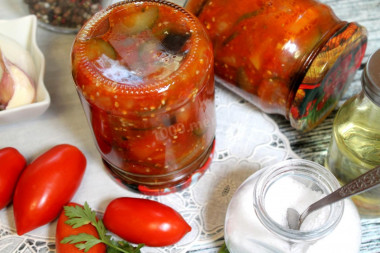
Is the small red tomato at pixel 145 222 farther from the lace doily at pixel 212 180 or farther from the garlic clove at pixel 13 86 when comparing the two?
the garlic clove at pixel 13 86

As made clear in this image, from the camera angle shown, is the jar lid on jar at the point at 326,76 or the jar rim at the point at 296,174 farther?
the jar lid on jar at the point at 326,76

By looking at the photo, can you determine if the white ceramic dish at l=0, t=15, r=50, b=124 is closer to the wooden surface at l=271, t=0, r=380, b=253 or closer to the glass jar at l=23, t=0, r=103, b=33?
the glass jar at l=23, t=0, r=103, b=33

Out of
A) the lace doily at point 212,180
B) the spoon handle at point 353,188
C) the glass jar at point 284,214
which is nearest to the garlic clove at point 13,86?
the lace doily at point 212,180

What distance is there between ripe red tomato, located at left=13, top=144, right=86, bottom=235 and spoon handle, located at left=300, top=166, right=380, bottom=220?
0.43m

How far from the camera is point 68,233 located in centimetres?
82

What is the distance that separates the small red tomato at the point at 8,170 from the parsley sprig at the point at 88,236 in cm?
13

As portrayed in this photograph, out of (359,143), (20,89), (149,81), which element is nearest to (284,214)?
(359,143)

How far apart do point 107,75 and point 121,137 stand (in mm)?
116

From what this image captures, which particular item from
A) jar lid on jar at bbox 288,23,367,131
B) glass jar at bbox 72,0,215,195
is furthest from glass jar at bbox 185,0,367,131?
glass jar at bbox 72,0,215,195

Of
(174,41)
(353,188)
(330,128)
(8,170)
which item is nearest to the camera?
(353,188)

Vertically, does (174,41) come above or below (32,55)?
above

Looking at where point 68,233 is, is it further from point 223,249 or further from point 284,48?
point 284,48

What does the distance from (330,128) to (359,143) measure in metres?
0.19

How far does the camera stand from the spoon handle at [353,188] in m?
0.63
